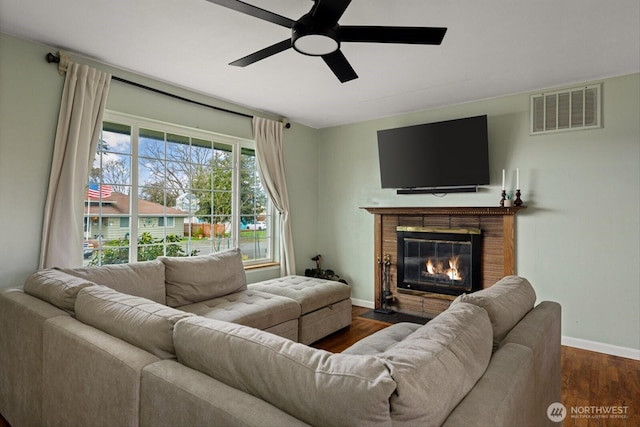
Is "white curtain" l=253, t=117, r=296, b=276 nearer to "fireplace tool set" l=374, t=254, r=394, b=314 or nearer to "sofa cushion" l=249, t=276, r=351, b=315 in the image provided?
"sofa cushion" l=249, t=276, r=351, b=315

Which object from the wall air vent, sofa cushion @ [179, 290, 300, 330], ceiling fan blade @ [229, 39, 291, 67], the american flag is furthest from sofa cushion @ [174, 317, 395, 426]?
the wall air vent

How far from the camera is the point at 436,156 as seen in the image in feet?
13.2

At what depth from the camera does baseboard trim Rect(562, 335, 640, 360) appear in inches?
123

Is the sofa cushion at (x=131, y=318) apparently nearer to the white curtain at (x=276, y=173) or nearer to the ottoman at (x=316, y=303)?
the ottoman at (x=316, y=303)

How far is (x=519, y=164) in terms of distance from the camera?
3715mm

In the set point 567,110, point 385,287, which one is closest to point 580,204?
point 567,110

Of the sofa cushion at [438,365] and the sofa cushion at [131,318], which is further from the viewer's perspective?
the sofa cushion at [131,318]

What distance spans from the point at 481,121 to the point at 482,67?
31.9 inches

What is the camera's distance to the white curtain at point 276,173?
435 centimetres

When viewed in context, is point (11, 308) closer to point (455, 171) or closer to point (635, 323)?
point (455, 171)

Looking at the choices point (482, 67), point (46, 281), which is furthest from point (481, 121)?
point (46, 281)

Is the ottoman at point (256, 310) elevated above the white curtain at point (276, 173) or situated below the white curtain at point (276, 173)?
below

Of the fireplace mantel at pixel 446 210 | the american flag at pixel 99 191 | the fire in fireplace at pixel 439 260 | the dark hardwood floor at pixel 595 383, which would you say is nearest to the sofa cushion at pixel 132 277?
the american flag at pixel 99 191

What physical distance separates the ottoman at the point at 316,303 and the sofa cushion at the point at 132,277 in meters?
0.95
